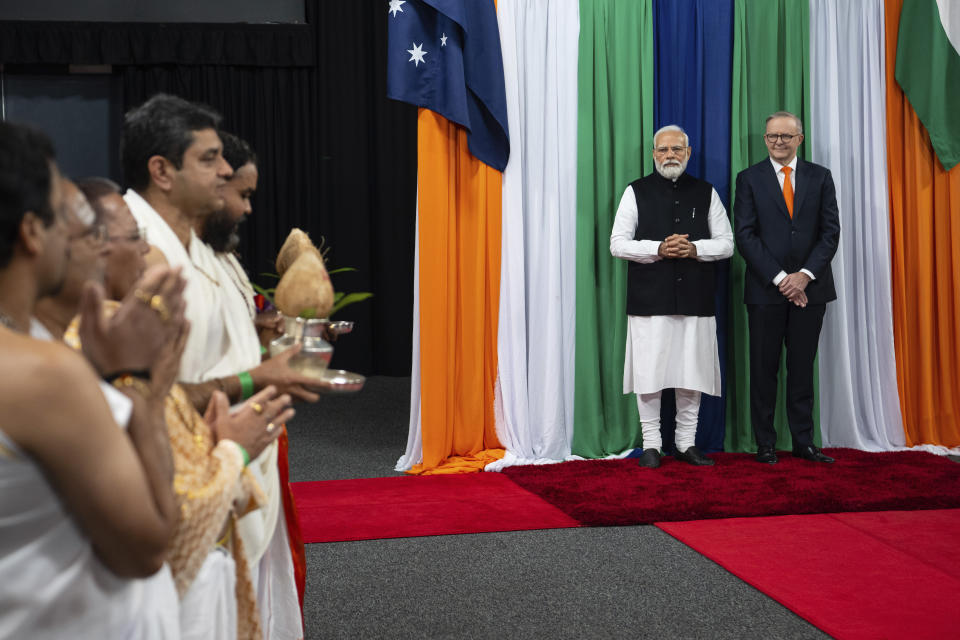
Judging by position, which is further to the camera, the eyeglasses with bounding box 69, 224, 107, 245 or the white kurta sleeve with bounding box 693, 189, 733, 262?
the white kurta sleeve with bounding box 693, 189, 733, 262

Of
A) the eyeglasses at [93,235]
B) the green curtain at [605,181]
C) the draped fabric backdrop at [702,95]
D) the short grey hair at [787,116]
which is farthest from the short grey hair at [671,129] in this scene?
the eyeglasses at [93,235]

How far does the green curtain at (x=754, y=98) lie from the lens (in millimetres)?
5715

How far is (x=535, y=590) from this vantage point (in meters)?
3.33

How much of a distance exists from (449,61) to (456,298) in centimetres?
132

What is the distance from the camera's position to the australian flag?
5.30m

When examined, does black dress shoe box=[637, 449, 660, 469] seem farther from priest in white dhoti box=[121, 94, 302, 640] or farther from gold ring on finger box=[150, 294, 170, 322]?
gold ring on finger box=[150, 294, 170, 322]

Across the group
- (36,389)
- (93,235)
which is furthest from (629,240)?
(36,389)

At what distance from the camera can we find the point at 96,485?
40.5 inches

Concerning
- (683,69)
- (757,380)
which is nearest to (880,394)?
(757,380)

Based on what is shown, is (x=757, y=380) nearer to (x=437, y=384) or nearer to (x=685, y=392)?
(x=685, y=392)

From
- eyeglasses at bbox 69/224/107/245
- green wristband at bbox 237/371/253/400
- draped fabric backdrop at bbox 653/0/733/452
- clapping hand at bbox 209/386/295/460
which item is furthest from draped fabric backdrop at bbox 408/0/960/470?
eyeglasses at bbox 69/224/107/245

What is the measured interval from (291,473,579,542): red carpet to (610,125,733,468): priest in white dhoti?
3.25 feet

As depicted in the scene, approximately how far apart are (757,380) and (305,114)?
501cm

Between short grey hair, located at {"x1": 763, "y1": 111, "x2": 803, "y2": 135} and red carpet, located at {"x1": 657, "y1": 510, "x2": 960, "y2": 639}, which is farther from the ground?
short grey hair, located at {"x1": 763, "y1": 111, "x2": 803, "y2": 135}
